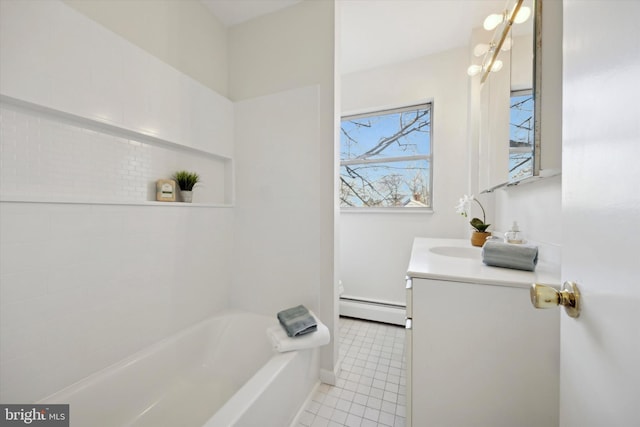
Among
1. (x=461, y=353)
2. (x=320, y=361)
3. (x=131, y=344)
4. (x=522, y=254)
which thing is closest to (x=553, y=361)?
(x=461, y=353)

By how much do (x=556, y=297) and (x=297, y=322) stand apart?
118cm

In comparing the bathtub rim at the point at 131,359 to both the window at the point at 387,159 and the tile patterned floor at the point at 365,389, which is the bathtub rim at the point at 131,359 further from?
the window at the point at 387,159

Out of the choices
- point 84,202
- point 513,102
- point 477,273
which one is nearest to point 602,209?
point 477,273

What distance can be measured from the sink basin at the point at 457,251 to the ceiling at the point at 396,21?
5.85 feet

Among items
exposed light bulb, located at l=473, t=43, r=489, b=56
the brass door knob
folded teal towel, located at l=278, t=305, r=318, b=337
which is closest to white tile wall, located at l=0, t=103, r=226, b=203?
folded teal towel, located at l=278, t=305, r=318, b=337

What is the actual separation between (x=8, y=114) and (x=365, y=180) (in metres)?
2.50

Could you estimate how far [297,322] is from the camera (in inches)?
53.9

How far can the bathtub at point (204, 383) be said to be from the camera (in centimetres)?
102

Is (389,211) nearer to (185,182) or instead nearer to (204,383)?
(185,182)

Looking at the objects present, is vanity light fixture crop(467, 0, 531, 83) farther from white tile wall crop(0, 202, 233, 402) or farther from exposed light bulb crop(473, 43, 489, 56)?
white tile wall crop(0, 202, 233, 402)

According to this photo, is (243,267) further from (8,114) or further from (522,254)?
(522,254)

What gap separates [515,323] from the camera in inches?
34.4

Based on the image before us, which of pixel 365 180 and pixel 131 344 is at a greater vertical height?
pixel 365 180

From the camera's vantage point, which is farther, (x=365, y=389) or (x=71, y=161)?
(x=365, y=389)
